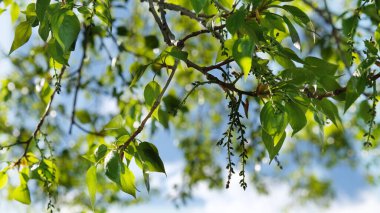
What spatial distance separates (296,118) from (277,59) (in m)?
0.12

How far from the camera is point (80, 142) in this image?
288 cm

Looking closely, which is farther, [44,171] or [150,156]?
[44,171]

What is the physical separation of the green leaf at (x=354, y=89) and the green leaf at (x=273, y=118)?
71 millimetres

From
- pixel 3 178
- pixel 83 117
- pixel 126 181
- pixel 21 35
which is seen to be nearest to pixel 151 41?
pixel 83 117

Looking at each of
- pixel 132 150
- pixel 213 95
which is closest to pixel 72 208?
pixel 213 95

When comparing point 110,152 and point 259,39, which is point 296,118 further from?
point 110,152

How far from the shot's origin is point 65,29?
69 cm

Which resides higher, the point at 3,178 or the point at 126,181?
the point at 3,178

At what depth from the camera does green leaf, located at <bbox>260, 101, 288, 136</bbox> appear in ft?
2.23

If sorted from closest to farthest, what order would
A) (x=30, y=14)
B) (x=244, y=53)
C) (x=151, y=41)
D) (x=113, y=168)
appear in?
(x=244, y=53), (x=113, y=168), (x=30, y=14), (x=151, y=41)

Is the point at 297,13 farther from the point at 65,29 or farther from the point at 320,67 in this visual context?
the point at 65,29

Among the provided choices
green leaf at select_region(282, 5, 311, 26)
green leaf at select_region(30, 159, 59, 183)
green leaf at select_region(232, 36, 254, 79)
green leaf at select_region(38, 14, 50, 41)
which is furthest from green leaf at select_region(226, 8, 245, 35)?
green leaf at select_region(30, 159, 59, 183)

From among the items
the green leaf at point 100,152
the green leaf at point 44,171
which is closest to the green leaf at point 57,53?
the green leaf at point 100,152

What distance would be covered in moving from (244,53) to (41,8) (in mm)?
266
